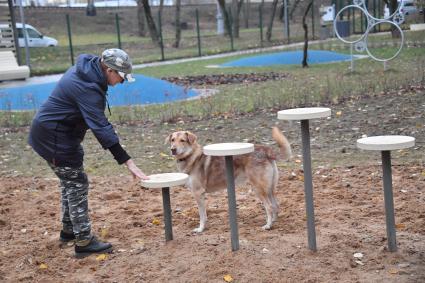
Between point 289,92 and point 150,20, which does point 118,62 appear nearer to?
point 289,92

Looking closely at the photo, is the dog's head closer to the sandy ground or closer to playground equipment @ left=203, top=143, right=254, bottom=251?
the sandy ground

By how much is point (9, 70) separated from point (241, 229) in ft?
52.0

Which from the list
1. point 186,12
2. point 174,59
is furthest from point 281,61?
point 186,12

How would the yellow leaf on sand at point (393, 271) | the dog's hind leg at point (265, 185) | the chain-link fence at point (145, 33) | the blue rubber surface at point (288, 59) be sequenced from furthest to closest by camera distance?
the chain-link fence at point (145, 33)
the blue rubber surface at point (288, 59)
the dog's hind leg at point (265, 185)
the yellow leaf on sand at point (393, 271)

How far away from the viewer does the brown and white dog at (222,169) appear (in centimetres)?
566

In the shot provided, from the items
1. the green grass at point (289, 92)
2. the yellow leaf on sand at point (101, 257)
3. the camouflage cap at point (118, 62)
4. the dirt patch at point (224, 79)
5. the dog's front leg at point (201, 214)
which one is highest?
the camouflage cap at point (118, 62)

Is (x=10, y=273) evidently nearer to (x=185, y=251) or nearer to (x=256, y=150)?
(x=185, y=251)

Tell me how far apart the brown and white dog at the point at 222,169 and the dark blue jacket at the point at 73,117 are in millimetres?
1040

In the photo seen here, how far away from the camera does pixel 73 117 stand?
199 inches

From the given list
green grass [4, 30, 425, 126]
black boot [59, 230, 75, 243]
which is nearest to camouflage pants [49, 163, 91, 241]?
black boot [59, 230, 75, 243]

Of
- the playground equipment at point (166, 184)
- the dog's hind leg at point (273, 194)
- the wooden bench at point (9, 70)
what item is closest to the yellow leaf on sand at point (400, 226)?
the dog's hind leg at point (273, 194)

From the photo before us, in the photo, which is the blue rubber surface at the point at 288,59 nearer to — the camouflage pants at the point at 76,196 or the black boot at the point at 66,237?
the black boot at the point at 66,237

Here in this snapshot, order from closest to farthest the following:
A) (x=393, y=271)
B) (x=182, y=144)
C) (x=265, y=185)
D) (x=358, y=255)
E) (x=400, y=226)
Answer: (x=393, y=271) < (x=358, y=255) < (x=400, y=226) < (x=265, y=185) < (x=182, y=144)

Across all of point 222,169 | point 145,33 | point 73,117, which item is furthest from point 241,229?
point 145,33
